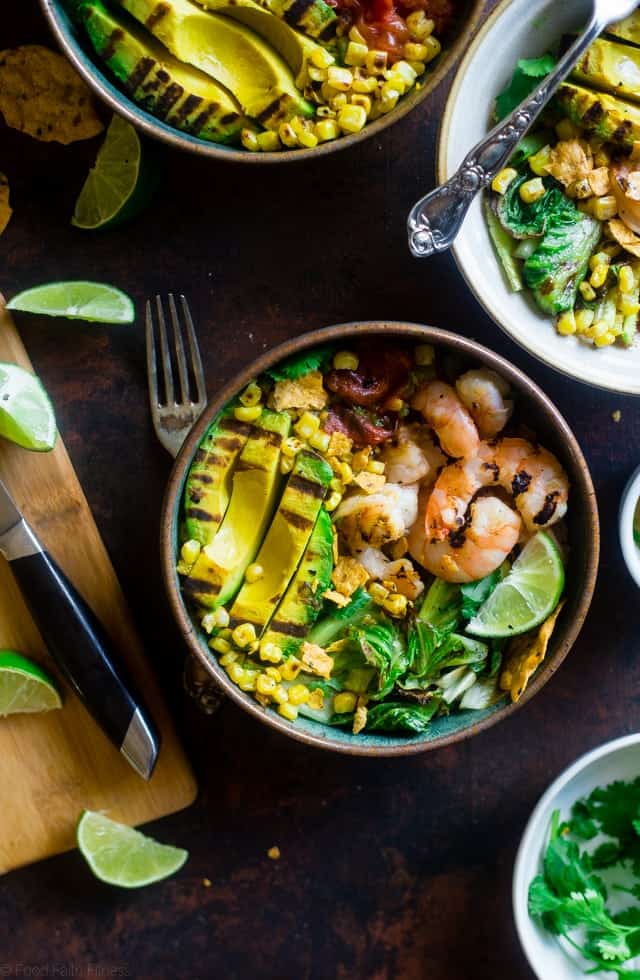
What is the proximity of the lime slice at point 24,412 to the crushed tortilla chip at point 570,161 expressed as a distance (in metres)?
1.31

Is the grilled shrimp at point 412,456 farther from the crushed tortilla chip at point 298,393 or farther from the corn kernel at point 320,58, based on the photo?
the corn kernel at point 320,58

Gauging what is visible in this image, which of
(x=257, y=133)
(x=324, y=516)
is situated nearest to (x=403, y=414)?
(x=324, y=516)

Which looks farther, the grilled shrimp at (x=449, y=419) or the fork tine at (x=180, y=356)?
the fork tine at (x=180, y=356)

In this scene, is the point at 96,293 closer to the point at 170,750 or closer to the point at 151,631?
the point at 151,631

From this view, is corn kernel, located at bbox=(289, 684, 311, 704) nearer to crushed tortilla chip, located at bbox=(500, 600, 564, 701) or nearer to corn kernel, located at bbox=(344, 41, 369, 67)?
crushed tortilla chip, located at bbox=(500, 600, 564, 701)

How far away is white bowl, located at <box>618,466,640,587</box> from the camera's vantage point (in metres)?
2.31

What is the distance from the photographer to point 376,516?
6.98 feet

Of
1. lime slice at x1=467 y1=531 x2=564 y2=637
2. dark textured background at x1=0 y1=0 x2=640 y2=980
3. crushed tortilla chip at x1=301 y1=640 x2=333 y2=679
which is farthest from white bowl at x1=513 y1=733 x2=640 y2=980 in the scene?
crushed tortilla chip at x1=301 y1=640 x2=333 y2=679

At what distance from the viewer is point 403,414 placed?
2.24 metres

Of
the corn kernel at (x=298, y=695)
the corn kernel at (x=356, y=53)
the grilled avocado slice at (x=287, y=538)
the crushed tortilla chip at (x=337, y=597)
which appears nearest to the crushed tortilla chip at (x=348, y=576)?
the crushed tortilla chip at (x=337, y=597)

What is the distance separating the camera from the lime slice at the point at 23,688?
7.62ft

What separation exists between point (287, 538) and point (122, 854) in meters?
0.99

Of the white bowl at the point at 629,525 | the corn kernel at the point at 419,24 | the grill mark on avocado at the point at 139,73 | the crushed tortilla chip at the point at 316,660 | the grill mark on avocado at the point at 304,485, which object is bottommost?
the crushed tortilla chip at the point at 316,660

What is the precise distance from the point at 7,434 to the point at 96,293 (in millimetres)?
403
